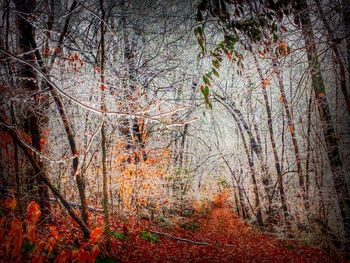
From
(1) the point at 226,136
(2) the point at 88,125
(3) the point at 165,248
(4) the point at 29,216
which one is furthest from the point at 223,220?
(4) the point at 29,216

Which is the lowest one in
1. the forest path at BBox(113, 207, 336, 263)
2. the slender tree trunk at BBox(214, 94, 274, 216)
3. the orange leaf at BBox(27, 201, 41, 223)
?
the forest path at BBox(113, 207, 336, 263)

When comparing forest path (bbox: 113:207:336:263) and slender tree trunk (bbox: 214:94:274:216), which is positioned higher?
slender tree trunk (bbox: 214:94:274:216)

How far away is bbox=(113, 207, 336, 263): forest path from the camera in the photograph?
7641 millimetres

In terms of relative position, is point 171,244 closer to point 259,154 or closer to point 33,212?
point 259,154

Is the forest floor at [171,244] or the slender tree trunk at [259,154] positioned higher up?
the slender tree trunk at [259,154]

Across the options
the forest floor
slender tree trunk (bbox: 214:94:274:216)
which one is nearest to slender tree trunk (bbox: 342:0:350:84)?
the forest floor

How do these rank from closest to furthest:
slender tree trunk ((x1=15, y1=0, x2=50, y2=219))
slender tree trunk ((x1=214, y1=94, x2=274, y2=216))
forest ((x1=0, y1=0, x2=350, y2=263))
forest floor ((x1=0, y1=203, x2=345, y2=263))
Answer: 1. forest ((x1=0, y1=0, x2=350, y2=263))
2. slender tree trunk ((x1=15, y1=0, x2=50, y2=219))
3. forest floor ((x1=0, y1=203, x2=345, y2=263))
4. slender tree trunk ((x1=214, y1=94, x2=274, y2=216))

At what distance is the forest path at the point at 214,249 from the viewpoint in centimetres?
764

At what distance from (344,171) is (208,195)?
464 inches

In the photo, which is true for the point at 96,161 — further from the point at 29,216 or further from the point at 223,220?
the point at 223,220

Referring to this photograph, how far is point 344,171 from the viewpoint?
21.2ft

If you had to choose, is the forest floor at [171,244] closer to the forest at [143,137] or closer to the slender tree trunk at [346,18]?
the forest at [143,137]

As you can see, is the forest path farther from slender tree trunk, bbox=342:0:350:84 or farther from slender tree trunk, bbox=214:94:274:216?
slender tree trunk, bbox=342:0:350:84

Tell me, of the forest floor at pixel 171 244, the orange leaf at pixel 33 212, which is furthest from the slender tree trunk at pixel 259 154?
the orange leaf at pixel 33 212
